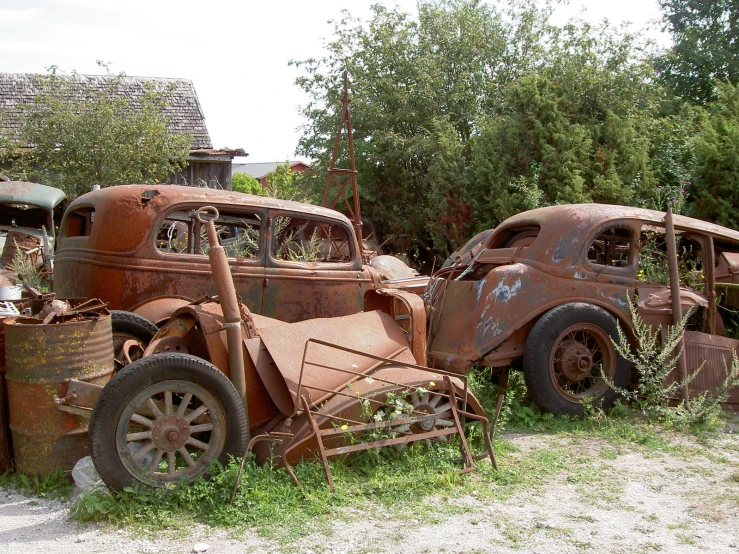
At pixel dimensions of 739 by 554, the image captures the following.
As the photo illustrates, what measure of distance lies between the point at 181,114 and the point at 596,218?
17068mm

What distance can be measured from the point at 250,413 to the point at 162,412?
672 millimetres

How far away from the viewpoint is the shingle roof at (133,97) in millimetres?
19062

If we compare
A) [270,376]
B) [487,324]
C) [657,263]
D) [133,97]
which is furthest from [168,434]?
[133,97]

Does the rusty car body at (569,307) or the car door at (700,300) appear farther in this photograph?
the car door at (700,300)

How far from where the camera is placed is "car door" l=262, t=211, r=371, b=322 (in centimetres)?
645

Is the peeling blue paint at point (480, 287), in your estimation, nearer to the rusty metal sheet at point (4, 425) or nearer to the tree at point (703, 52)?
the rusty metal sheet at point (4, 425)

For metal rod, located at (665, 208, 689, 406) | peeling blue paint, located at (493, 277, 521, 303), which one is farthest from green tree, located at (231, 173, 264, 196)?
metal rod, located at (665, 208, 689, 406)

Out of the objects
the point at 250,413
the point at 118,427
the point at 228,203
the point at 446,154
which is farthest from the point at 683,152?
the point at 118,427

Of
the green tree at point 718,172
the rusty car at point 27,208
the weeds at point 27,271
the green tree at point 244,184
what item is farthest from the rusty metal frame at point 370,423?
the green tree at point 244,184

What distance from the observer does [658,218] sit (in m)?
6.55

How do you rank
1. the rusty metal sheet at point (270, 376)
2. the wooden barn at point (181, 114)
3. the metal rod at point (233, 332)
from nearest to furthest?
the metal rod at point (233, 332) < the rusty metal sheet at point (270, 376) < the wooden barn at point (181, 114)

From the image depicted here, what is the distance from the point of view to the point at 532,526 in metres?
3.84

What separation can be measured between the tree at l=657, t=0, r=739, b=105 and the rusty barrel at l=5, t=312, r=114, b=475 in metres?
19.8

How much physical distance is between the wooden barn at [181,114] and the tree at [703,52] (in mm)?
13336
